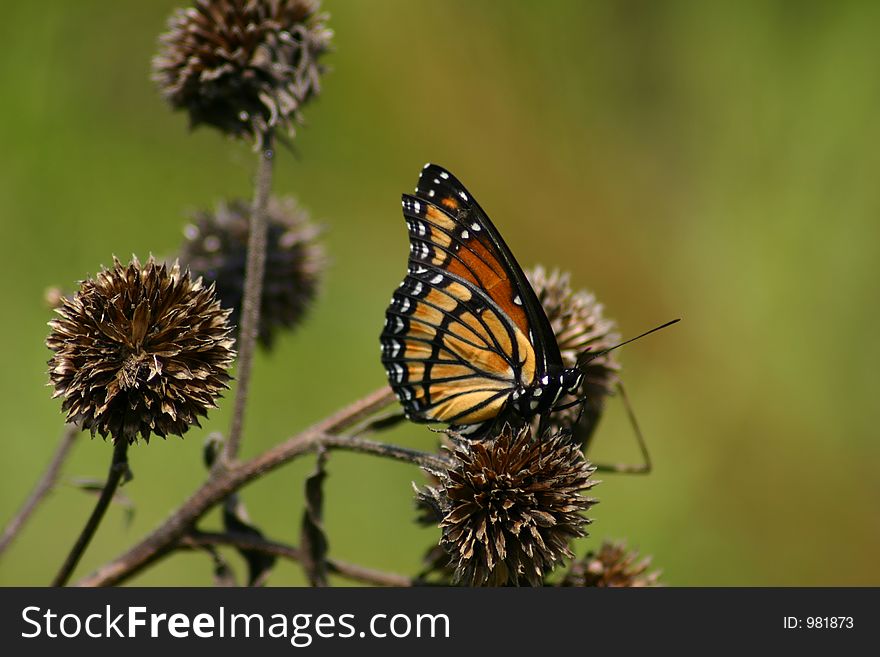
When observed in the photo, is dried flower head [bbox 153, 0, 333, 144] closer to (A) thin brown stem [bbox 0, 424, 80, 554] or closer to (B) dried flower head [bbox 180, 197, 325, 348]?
(B) dried flower head [bbox 180, 197, 325, 348]

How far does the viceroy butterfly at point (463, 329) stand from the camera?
7.68ft

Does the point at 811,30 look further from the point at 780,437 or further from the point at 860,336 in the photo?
the point at 780,437

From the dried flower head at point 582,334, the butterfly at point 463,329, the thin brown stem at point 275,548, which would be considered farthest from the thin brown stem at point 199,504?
the dried flower head at point 582,334

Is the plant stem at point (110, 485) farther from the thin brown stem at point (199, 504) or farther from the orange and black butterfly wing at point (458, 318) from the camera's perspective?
the orange and black butterfly wing at point (458, 318)

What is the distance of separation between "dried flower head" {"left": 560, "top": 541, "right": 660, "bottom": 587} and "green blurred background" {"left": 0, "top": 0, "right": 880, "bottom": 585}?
2160mm

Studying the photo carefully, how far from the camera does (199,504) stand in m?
2.29

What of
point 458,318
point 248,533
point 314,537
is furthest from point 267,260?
point 314,537

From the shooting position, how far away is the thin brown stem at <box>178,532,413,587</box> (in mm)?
2299

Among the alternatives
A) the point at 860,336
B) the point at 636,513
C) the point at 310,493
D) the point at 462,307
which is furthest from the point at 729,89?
the point at 310,493

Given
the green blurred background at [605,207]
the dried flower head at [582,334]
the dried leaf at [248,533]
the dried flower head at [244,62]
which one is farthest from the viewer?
the green blurred background at [605,207]

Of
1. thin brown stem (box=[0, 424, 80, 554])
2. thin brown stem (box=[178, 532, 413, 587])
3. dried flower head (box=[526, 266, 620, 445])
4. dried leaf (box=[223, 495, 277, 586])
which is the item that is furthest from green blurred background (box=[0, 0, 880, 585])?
dried flower head (box=[526, 266, 620, 445])

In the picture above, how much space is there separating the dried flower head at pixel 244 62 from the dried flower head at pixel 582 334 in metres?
0.83

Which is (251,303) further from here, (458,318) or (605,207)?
(605,207)

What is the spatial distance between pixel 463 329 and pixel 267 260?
934 millimetres
